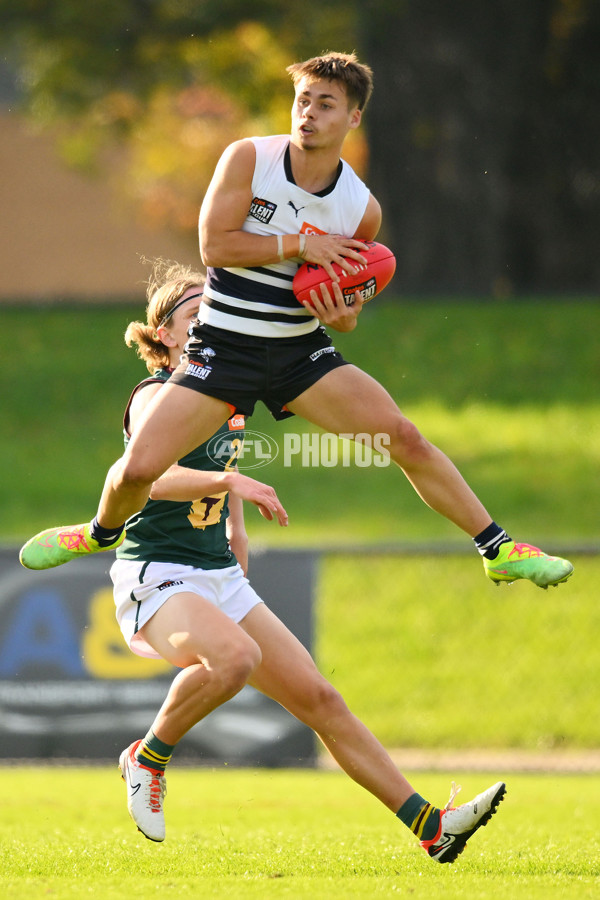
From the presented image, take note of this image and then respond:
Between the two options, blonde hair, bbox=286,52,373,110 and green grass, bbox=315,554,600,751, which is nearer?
blonde hair, bbox=286,52,373,110

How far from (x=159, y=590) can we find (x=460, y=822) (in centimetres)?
141

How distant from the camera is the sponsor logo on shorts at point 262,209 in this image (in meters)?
4.62

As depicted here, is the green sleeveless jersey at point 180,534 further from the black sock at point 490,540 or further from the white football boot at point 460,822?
the white football boot at point 460,822

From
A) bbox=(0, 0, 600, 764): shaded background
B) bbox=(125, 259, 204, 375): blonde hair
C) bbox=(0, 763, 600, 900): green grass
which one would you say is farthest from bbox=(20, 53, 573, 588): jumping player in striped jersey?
bbox=(0, 0, 600, 764): shaded background

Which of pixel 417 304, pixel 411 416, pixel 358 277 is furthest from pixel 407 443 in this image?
pixel 417 304

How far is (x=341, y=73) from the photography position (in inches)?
180

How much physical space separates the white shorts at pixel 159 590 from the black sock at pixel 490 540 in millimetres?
898

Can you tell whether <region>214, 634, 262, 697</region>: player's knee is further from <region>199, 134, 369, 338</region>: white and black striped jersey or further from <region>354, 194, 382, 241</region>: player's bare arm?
<region>354, 194, 382, 241</region>: player's bare arm

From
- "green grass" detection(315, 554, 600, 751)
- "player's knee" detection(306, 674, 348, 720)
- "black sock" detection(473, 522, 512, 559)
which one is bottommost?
"green grass" detection(315, 554, 600, 751)

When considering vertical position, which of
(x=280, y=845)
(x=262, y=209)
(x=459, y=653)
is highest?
(x=262, y=209)

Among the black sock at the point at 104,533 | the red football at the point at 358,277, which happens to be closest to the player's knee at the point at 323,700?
the black sock at the point at 104,533

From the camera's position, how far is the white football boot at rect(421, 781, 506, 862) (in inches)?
183

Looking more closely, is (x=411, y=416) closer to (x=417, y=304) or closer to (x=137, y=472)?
(x=417, y=304)

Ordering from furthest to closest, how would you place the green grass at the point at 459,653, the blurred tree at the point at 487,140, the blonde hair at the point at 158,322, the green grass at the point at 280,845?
1. the blurred tree at the point at 487,140
2. the green grass at the point at 459,653
3. the blonde hair at the point at 158,322
4. the green grass at the point at 280,845
